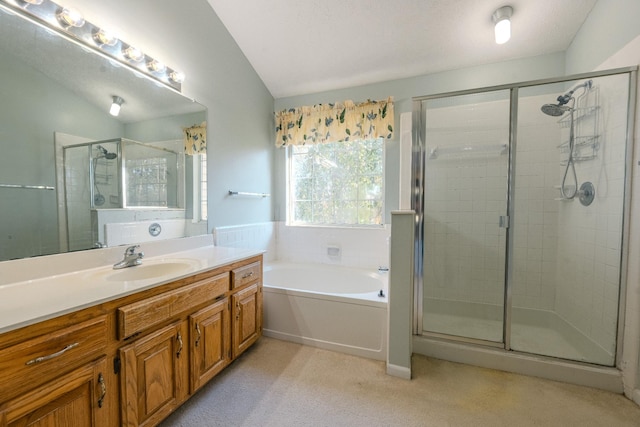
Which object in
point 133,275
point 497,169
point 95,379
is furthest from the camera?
point 497,169

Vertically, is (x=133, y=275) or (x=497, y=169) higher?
(x=497, y=169)

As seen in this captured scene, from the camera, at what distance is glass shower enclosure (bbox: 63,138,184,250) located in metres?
1.42

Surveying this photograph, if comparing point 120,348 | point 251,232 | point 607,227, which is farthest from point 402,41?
point 120,348

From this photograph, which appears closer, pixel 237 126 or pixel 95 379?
pixel 95 379

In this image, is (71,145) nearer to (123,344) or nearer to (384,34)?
(123,344)

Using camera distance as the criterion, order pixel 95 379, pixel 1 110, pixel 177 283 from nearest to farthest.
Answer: pixel 95 379
pixel 1 110
pixel 177 283

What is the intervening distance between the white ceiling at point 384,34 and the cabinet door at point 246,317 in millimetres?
2269

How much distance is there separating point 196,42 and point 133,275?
1888mm

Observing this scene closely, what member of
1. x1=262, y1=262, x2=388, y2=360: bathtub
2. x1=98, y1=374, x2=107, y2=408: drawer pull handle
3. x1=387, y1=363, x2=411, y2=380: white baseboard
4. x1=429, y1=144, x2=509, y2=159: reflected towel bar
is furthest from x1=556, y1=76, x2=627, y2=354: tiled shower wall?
x1=98, y1=374, x2=107, y2=408: drawer pull handle

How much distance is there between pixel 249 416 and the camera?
1461 millimetres

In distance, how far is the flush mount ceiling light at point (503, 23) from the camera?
1.98 m

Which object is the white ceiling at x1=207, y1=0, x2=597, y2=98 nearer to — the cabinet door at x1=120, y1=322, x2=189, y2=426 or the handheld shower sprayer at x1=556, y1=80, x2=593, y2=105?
the handheld shower sprayer at x1=556, y1=80, x2=593, y2=105

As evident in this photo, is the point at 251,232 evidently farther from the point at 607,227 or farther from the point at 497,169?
the point at 607,227

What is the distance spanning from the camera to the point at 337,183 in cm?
310
